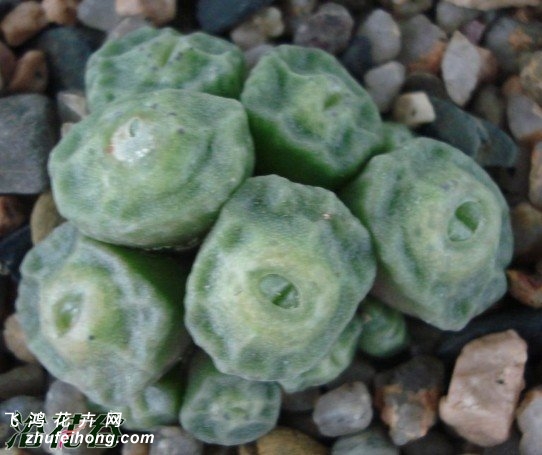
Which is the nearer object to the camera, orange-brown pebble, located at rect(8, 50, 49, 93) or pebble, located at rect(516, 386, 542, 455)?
pebble, located at rect(516, 386, 542, 455)

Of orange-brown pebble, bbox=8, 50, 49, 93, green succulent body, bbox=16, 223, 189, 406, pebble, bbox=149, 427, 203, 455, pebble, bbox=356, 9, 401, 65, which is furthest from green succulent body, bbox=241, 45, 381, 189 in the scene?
orange-brown pebble, bbox=8, 50, 49, 93

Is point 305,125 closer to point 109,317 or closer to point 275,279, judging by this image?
point 275,279

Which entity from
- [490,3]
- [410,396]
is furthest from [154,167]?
[490,3]

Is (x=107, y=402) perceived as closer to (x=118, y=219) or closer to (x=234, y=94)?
(x=118, y=219)

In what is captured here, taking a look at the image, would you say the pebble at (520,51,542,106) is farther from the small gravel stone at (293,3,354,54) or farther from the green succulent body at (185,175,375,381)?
the green succulent body at (185,175,375,381)

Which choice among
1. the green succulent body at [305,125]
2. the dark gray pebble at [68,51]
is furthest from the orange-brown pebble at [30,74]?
the green succulent body at [305,125]

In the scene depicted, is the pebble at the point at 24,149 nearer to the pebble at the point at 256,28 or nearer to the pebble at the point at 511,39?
the pebble at the point at 256,28

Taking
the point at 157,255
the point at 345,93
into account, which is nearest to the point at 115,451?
the point at 157,255
